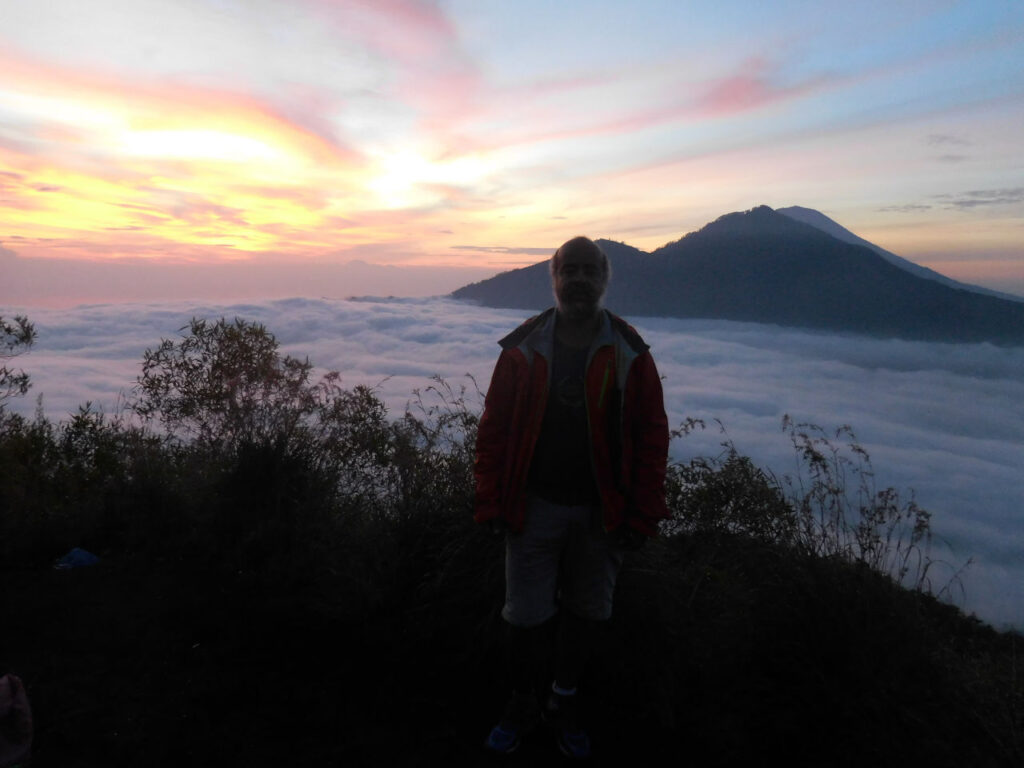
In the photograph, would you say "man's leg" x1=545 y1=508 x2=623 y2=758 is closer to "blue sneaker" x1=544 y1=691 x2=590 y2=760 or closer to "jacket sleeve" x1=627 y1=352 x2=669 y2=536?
"blue sneaker" x1=544 y1=691 x2=590 y2=760

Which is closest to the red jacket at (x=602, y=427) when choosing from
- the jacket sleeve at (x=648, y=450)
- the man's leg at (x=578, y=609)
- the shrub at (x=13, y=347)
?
the jacket sleeve at (x=648, y=450)

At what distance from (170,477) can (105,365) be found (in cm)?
5277

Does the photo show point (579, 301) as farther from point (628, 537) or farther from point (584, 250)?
point (628, 537)

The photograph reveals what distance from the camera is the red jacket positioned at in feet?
6.98

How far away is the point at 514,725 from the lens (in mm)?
2379

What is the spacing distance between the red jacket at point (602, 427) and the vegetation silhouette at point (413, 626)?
759 millimetres

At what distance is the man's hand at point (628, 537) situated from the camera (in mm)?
2121

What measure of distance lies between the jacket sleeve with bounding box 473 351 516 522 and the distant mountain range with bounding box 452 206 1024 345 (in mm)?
117112

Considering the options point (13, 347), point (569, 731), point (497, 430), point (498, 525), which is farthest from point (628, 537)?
point (13, 347)

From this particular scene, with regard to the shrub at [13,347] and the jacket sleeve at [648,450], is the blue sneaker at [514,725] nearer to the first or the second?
the jacket sleeve at [648,450]

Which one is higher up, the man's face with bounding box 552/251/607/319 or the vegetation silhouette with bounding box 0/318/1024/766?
the man's face with bounding box 552/251/607/319

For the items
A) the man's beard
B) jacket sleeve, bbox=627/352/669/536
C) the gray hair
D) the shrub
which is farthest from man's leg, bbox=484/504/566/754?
the shrub

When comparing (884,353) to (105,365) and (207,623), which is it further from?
(207,623)

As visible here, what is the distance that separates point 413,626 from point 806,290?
561 ft
